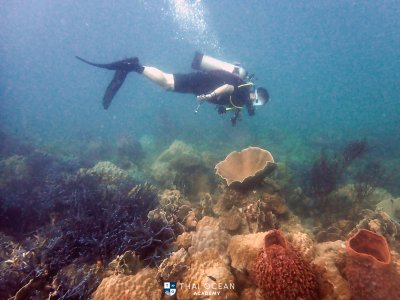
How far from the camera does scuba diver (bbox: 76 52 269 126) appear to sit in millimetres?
7824

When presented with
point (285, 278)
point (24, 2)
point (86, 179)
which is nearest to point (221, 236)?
point (285, 278)

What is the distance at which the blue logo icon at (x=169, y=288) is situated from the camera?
3141 mm

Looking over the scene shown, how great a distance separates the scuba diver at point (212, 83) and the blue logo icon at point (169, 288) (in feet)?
17.2

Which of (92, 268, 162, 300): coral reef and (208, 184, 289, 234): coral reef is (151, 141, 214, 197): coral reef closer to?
(208, 184, 289, 234): coral reef

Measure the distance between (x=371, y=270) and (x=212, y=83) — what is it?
23.9 ft

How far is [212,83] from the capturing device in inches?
352

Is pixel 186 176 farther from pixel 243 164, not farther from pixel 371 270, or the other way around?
pixel 371 270

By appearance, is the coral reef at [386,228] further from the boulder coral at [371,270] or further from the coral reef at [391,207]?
the coral reef at [391,207]

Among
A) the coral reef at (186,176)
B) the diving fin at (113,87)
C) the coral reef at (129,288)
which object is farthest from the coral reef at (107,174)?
the coral reef at (129,288)

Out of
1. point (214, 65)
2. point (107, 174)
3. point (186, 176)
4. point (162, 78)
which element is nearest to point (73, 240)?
point (186, 176)

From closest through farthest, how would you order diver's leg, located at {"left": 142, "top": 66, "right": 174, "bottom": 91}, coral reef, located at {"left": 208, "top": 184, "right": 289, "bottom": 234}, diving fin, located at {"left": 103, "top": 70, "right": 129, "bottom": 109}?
coral reef, located at {"left": 208, "top": 184, "right": 289, "bottom": 234}
diver's leg, located at {"left": 142, "top": 66, "right": 174, "bottom": 91}
diving fin, located at {"left": 103, "top": 70, "right": 129, "bottom": 109}

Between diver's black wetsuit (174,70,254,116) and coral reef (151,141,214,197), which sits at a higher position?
diver's black wetsuit (174,70,254,116)

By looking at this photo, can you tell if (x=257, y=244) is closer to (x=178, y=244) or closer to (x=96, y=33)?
(x=178, y=244)

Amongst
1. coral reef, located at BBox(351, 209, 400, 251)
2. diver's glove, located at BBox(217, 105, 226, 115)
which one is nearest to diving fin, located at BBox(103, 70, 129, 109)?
diver's glove, located at BBox(217, 105, 226, 115)
